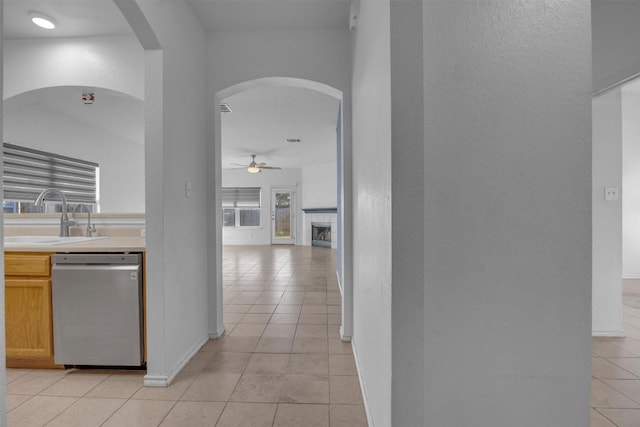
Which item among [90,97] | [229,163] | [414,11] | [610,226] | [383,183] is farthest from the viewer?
[229,163]

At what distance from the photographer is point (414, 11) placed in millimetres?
1043

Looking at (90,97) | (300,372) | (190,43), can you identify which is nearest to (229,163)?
(90,97)

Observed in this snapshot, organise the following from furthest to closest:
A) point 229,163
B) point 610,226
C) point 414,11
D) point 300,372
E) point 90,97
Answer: point 229,163 < point 90,97 < point 610,226 < point 300,372 < point 414,11

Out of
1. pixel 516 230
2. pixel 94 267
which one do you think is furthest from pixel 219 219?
pixel 516 230

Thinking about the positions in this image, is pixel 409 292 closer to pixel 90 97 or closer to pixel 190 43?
pixel 190 43

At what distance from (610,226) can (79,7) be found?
457 cm

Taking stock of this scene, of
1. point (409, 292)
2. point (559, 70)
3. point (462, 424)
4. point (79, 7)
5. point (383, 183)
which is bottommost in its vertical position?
point (462, 424)

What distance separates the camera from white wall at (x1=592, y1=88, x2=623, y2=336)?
2740 millimetres

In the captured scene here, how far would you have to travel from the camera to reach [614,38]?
7.82ft

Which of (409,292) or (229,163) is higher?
(229,163)

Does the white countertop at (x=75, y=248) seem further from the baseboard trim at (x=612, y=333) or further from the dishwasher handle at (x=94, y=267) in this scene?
the baseboard trim at (x=612, y=333)

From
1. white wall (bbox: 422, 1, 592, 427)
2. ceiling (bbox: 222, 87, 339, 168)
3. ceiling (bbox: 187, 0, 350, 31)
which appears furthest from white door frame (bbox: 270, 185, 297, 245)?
white wall (bbox: 422, 1, 592, 427)

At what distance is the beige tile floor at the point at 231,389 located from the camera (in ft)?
5.49

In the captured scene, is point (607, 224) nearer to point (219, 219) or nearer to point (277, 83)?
point (277, 83)
